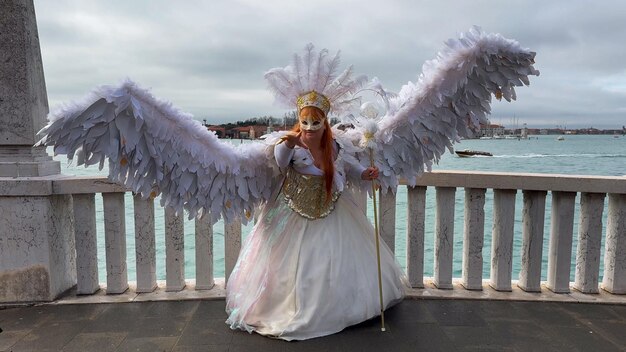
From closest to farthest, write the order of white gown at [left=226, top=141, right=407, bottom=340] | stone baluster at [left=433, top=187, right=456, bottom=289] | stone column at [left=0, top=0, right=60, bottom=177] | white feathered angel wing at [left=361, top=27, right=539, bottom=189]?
white feathered angel wing at [left=361, top=27, right=539, bottom=189]
white gown at [left=226, top=141, right=407, bottom=340]
stone column at [left=0, top=0, right=60, bottom=177]
stone baluster at [left=433, top=187, right=456, bottom=289]

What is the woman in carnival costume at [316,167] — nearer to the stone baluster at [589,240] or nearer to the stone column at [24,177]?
the stone column at [24,177]

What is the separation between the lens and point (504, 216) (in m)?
3.31

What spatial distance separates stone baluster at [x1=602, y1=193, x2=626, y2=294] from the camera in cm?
322

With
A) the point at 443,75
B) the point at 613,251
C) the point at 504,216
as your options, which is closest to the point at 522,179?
the point at 504,216

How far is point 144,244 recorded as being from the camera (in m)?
3.26

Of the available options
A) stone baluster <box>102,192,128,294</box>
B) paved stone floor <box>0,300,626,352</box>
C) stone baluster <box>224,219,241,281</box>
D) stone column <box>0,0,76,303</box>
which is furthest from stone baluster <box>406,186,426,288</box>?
stone column <box>0,0,76,303</box>

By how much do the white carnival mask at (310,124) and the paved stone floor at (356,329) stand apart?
1246 mm

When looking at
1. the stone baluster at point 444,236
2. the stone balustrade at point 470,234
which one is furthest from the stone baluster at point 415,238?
the stone baluster at point 444,236

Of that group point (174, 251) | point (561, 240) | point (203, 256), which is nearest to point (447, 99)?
point (561, 240)

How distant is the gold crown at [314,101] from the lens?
262 centimetres

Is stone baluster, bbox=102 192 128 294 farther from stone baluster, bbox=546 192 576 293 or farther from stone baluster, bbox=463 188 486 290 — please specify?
stone baluster, bbox=546 192 576 293

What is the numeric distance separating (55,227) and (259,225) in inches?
59.4

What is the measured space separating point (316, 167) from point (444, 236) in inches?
50.8

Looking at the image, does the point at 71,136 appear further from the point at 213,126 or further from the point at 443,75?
the point at 443,75
